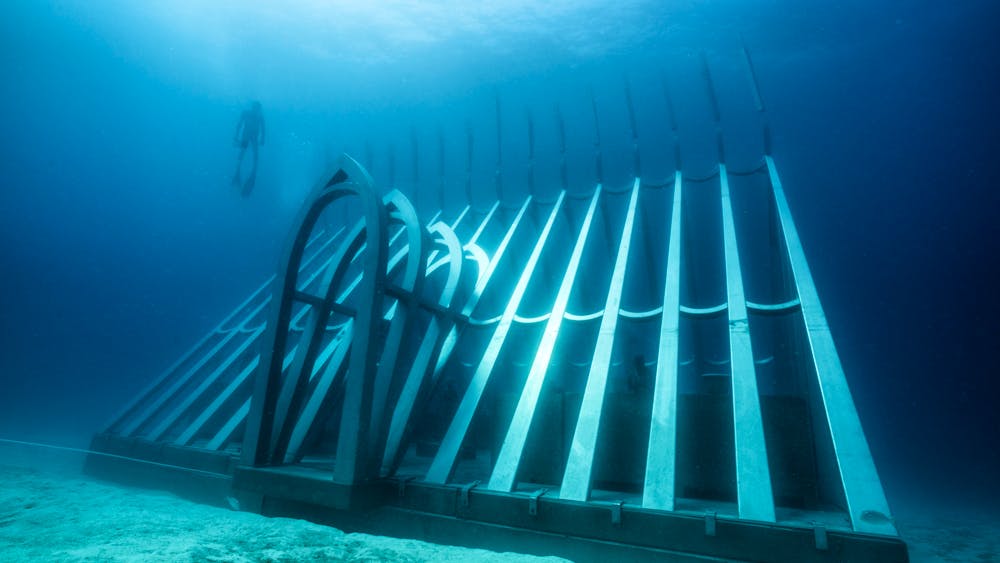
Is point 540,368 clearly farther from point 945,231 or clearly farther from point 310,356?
point 945,231

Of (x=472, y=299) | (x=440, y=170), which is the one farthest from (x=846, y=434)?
(x=440, y=170)

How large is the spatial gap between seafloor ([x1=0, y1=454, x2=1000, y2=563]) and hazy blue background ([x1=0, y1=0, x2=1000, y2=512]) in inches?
174

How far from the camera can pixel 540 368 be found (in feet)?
10.3

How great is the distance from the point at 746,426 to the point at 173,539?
2.90 m

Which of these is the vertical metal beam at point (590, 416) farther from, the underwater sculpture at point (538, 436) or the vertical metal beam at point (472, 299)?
the vertical metal beam at point (472, 299)

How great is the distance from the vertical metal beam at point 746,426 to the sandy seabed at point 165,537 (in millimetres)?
1044

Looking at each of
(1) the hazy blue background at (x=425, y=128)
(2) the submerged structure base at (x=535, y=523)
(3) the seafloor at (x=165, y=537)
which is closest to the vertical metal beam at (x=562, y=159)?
(1) the hazy blue background at (x=425, y=128)

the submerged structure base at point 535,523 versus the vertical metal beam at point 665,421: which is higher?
the vertical metal beam at point 665,421

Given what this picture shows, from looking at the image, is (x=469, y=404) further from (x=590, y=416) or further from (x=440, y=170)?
(x=440, y=170)

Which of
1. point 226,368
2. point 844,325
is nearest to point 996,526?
point 844,325

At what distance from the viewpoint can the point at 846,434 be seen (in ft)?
6.91

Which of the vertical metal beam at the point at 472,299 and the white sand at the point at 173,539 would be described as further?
the vertical metal beam at the point at 472,299

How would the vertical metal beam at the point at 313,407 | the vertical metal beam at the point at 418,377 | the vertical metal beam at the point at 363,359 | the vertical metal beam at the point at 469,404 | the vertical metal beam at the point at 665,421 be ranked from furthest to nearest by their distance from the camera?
the vertical metal beam at the point at 313,407 → the vertical metal beam at the point at 418,377 → the vertical metal beam at the point at 469,404 → the vertical metal beam at the point at 363,359 → the vertical metal beam at the point at 665,421

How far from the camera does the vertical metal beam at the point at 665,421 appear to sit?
215 cm
